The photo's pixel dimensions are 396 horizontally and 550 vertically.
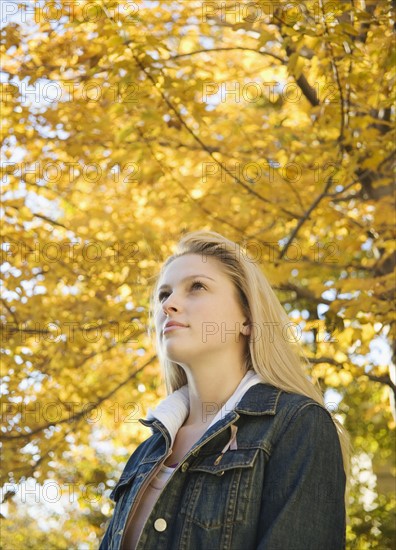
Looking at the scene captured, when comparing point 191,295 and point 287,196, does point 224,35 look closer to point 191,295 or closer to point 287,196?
point 287,196

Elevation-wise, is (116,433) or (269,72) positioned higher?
(269,72)

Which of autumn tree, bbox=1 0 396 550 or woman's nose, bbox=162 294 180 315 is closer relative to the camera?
woman's nose, bbox=162 294 180 315

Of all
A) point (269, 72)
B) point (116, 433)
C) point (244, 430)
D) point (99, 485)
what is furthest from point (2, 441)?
point (269, 72)

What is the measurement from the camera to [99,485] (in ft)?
20.3

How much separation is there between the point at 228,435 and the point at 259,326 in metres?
0.46

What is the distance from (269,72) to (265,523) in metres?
5.13

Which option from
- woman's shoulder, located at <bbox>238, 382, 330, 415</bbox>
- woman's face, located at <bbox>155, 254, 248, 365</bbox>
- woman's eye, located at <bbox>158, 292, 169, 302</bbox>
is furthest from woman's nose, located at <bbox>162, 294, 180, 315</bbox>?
woman's shoulder, located at <bbox>238, 382, 330, 415</bbox>

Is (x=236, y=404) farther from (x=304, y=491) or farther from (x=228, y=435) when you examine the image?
(x=304, y=491)

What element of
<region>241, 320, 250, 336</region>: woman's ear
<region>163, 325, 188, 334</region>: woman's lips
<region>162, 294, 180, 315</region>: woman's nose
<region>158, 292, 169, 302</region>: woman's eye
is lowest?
<region>163, 325, 188, 334</region>: woman's lips

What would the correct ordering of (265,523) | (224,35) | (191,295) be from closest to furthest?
(265,523) → (191,295) → (224,35)

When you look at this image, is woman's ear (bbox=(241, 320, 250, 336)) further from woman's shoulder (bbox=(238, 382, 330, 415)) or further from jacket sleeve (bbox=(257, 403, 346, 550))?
jacket sleeve (bbox=(257, 403, 346, 550))

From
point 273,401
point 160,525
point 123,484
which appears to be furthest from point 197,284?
point 160,525

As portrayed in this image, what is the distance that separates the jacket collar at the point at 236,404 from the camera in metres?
2.42

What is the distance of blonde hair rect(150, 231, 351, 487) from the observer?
2598 millimetres
